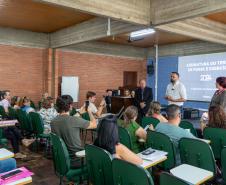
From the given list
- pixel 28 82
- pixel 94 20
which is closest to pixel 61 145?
pixel 94 20

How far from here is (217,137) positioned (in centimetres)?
312

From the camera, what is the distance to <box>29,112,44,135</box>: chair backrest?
459 centimetres

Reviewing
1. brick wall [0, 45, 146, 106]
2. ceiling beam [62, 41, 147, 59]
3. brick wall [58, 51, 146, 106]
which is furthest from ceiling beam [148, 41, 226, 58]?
brick wall [0, 45, 146, 106]

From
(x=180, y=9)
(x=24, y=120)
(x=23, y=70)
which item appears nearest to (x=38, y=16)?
(x=23, y=70)

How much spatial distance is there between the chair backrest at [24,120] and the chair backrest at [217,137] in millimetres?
3491

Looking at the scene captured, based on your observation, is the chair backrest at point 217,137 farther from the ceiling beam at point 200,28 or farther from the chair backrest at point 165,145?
the ceiling beam at point 200,28

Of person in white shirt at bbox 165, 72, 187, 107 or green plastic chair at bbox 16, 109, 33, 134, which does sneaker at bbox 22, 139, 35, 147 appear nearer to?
green plastic chair at bbox 16, 109, 33, 134

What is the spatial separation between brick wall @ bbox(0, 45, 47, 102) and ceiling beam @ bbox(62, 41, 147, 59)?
1.24 meters

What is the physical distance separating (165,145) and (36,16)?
5.47m

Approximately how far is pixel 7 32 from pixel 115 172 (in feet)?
25.0

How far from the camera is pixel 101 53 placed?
1041 cm

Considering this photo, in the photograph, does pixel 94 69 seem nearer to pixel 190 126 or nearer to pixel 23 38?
pixel 23 38

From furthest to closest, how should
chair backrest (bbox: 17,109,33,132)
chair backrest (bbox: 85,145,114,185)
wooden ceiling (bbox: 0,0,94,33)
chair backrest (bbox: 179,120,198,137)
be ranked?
wooden ceiling (bbox: 0,0,94,33) < chair backrest (bbox: 17,109,33,132) < chair backrest (bbox: 179,120,198,137) < chair backrest (bbox: 85,145,114,185)

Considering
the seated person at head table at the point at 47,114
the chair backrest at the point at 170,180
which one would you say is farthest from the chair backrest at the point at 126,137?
the seated person at head table at the point at 47,114
